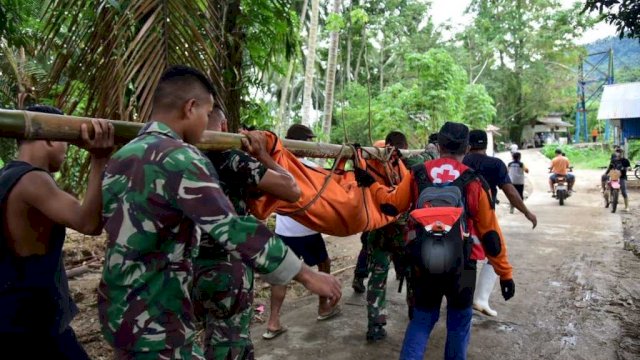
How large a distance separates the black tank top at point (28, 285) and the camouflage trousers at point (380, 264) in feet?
7.72

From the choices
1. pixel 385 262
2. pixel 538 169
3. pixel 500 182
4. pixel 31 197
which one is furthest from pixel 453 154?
pixel 538 169

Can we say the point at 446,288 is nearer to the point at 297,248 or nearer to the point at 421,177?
the point at 421,177

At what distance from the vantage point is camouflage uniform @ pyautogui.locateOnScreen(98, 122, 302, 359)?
4.99 feet

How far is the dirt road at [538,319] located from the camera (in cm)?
370

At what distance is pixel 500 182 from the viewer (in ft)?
14.4

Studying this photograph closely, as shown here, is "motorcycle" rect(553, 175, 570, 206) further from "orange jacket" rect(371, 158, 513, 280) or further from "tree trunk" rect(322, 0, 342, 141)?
"orange jacket" rect(371, 158, 513, 280)

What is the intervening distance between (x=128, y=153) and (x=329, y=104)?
9472mm

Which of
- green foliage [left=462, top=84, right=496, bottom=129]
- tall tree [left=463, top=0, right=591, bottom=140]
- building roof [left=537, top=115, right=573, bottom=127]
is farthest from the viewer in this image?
building roof [left=537, top=115, right=573, bottom=127]

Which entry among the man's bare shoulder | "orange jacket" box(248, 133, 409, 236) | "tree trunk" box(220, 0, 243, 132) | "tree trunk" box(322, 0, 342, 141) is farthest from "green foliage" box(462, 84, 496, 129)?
the man's bare shoulder

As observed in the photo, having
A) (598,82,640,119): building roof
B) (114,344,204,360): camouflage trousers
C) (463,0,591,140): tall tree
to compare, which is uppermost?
(463,0,591,140): tall tree

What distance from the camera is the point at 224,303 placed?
8.13ft

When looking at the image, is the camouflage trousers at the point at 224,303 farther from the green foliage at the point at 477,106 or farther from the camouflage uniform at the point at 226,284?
the green foliage at the point at 477,106

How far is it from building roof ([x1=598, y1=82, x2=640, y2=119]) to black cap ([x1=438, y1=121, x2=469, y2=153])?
18.3m

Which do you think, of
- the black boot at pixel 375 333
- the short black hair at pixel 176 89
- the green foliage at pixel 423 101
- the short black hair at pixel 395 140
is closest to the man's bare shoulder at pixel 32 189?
the short black hair at pixel 176 89
